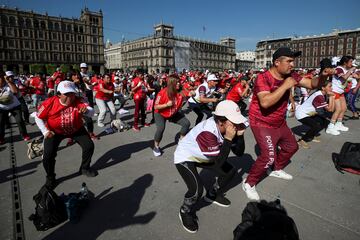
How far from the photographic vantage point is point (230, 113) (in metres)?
2.37

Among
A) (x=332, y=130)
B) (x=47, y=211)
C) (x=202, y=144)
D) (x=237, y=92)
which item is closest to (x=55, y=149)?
(x=47, y=211)

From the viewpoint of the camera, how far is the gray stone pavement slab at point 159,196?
2.69 m

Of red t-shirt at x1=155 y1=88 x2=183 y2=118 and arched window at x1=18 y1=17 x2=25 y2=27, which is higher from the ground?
arched window at x1=18 y1=17 x2=25 y2=27

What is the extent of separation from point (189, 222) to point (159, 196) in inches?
33.8

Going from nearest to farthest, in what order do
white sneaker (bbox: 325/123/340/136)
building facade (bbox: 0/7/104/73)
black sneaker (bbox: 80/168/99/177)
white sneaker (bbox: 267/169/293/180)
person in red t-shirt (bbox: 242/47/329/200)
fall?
person in red t-shirt (bbox: 242/47/329/200) → white sneaker (bbox: 267/169/293/180) → black sneaker (bbox: 80/168/99/177) → white sneaker (bbox: 325/123/340/136) → building facade (bbox: 0/7/104/73)

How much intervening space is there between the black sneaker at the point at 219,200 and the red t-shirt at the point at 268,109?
1138mm

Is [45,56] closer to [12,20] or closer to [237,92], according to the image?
[12,20]

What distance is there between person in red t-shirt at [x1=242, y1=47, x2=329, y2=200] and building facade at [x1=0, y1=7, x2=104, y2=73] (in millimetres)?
85585

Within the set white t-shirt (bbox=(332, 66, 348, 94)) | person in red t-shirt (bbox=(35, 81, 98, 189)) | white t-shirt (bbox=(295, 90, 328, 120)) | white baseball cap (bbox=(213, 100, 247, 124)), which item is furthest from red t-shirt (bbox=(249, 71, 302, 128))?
white t-shirt (bbox=(332, 66, 348, 94))

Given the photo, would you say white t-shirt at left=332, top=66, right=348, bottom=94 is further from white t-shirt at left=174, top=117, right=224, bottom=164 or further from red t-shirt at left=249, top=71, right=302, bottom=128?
white t-shirt at left=174, top=117, right=224, bottom=164

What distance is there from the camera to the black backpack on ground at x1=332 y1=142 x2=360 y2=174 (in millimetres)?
4171

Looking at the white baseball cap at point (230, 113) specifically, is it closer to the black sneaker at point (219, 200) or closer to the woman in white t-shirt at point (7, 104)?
the black sneaker at point (219, 200)

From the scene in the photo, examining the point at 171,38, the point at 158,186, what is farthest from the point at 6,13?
the point at 158,186

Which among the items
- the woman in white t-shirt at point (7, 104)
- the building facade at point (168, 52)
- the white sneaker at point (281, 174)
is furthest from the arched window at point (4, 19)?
the white sneaker at point (281, 174)
